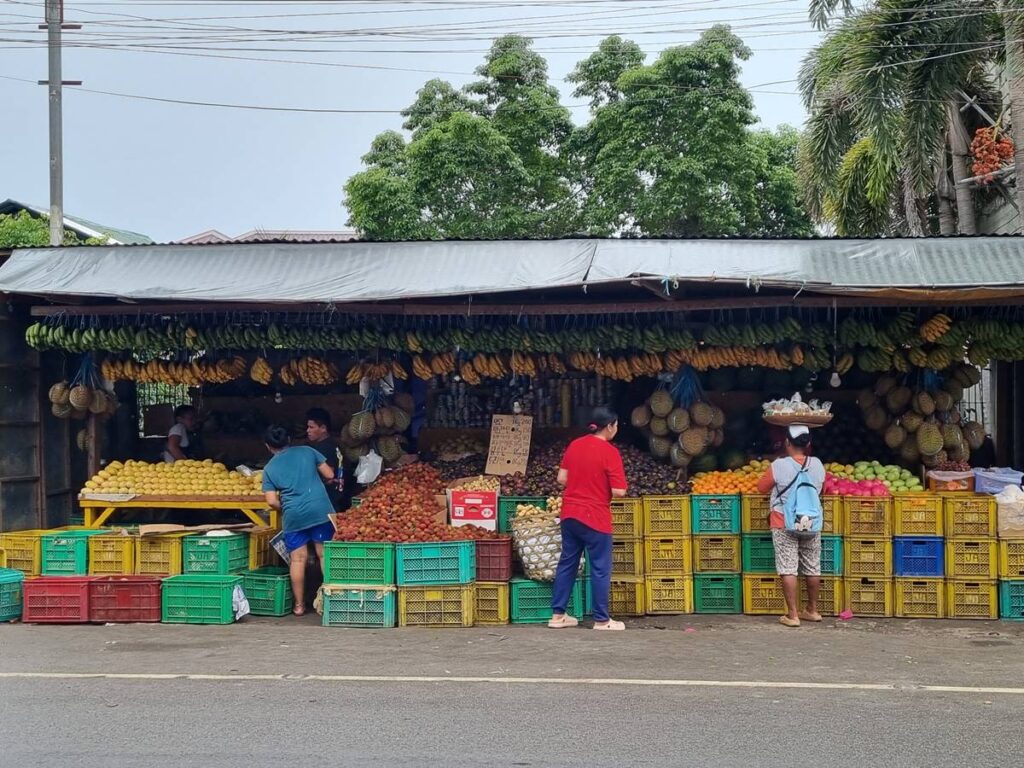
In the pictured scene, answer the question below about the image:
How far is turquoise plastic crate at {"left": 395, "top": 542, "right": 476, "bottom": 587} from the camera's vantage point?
356 inches

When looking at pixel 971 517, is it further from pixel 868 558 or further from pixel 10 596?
pixel 10 596

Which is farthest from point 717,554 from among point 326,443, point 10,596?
point 10,596

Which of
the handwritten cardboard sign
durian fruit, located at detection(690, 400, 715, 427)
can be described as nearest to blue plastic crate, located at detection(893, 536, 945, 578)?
durian fruit, located at detection(690, 400, 715, 427)

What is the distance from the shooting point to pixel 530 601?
9242 mm

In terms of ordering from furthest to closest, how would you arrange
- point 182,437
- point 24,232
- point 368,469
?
point 24,232 < point 182,437 < point 368,469

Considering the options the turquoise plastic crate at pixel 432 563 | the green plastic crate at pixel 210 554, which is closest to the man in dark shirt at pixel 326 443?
the green plastic crate at pixel 210 554

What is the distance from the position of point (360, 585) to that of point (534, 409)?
10.8ft

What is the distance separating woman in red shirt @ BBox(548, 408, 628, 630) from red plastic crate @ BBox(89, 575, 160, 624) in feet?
11.8

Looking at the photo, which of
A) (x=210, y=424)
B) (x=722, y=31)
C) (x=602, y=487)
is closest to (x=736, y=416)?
(x=602, y=487)

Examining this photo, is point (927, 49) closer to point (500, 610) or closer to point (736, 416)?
point (736, 416)

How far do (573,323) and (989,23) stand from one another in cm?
860

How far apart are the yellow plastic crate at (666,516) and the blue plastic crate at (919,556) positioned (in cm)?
185

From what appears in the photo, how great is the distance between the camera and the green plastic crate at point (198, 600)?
366 inches

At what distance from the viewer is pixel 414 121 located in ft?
96.1
